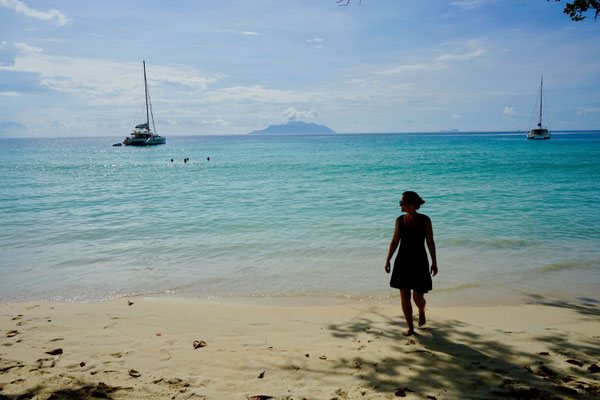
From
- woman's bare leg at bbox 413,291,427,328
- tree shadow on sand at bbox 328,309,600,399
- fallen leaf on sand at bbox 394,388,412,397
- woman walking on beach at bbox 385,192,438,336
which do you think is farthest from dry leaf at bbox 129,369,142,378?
woman's bare leg at bbox 413,291,427,328

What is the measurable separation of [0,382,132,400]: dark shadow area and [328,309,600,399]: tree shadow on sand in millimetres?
2406

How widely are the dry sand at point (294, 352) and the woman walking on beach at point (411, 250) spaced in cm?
68

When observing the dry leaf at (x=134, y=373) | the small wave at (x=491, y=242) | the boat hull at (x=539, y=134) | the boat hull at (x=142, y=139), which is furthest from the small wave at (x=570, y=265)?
the boat hull at (x=539, y=134)

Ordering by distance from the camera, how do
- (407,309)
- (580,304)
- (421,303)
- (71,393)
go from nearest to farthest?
(71,393) < (407,309) < (421,303) < (580,304)

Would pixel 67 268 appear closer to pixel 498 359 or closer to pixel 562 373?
pixel 498 359

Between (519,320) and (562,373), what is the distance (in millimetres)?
1833

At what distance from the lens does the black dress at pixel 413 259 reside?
4867 mm

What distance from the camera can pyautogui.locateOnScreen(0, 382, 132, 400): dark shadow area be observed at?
11.5 ft

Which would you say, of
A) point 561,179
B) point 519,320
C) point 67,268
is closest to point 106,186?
point 67,268

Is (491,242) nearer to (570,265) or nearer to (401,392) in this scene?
(570,265)

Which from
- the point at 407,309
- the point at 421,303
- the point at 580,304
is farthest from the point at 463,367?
the point at 580,304

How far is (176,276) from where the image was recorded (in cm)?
809

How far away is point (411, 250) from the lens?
16.1 ft

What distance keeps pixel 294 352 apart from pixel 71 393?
2.40 metres
